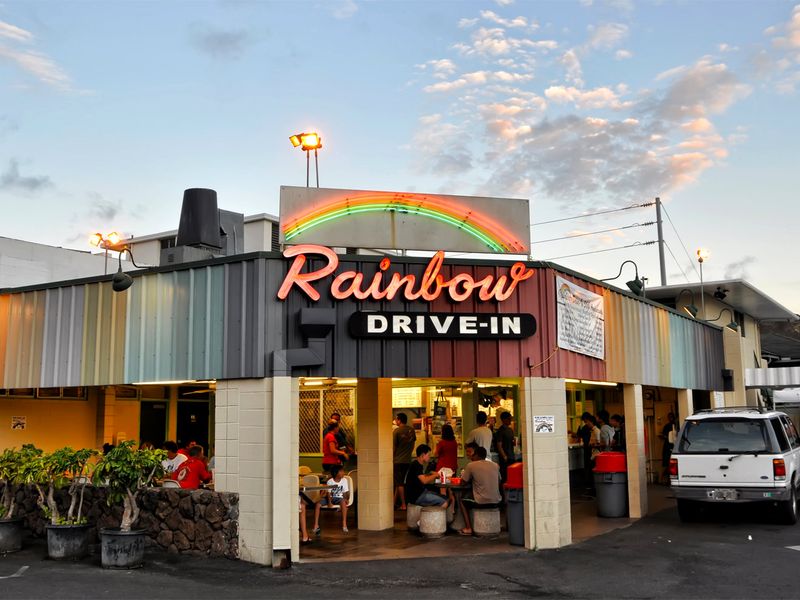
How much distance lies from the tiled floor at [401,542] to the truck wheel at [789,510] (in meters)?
2.59

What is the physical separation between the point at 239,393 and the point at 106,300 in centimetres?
342

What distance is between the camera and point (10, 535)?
1191 cm

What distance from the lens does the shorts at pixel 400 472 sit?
15.8 meters

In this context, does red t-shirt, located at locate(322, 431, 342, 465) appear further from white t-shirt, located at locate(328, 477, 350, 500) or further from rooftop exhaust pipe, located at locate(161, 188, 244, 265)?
rooftop exhaust pipe, located at locate(161, 188, 244, 265)

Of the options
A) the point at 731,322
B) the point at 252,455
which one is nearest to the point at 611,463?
the point at 252,455

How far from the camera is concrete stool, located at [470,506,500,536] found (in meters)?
13.2

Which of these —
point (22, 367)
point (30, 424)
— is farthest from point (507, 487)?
point (30, 424)

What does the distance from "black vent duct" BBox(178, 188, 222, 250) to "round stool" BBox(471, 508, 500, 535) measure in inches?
270

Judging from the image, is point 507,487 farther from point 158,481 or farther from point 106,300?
point 106,300

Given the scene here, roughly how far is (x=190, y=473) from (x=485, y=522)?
194 inches

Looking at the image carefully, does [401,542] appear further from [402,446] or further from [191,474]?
[191,474]

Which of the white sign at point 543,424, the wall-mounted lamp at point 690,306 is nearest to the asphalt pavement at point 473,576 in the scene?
the white sign at point 543,424

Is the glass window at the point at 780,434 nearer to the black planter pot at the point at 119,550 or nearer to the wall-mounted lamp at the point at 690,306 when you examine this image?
the wall-mounted lamp at the point at 690,306

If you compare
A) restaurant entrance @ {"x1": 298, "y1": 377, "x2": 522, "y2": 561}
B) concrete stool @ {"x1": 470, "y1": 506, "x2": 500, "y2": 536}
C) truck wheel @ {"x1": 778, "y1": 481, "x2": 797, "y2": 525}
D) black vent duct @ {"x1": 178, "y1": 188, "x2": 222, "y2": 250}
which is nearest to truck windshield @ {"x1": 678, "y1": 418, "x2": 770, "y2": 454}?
truck wheel @ {"x1": 778, "y1": 481, "x2": 797, "y2": 525}
